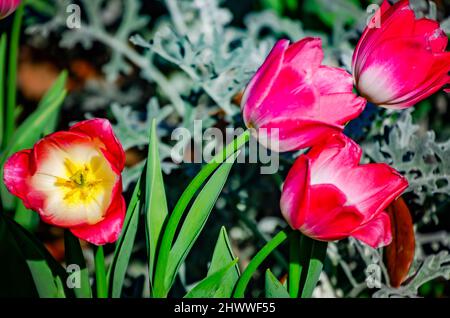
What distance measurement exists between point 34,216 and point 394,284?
1.32 ft

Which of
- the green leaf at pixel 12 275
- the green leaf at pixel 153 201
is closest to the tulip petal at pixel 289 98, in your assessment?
the green leaf at pixel 153 201

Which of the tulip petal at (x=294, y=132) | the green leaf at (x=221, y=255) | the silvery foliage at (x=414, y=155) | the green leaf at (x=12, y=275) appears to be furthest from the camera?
the green leaf at (x=12, y=275)

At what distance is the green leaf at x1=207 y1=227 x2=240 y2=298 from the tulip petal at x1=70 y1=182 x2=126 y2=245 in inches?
3.9

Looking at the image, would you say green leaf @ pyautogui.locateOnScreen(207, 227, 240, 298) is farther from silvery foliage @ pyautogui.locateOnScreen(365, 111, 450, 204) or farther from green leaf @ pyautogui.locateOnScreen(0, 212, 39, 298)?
green leaf @ pyautogui.locateOnScreen(0, 212, 39, 298)

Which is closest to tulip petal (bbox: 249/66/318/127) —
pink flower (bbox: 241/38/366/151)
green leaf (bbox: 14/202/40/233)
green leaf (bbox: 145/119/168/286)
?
pink flower (bbox: 241/38/366/151)

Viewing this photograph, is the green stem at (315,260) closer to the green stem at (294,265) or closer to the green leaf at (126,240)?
the green stem at (294,265)

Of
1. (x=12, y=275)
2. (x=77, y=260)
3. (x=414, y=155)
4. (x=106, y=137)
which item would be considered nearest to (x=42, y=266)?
(x=77, y=260)

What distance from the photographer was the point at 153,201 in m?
0.57

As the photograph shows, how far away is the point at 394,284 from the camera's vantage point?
0.70 metres

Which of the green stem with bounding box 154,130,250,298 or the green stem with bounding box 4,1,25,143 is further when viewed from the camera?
the green stem with bounding box 4,1,25,143

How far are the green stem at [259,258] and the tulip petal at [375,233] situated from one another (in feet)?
0.19

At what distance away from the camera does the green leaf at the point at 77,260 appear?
0.58 metres

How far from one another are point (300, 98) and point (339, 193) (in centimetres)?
8

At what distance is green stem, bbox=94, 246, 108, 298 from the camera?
572mm
